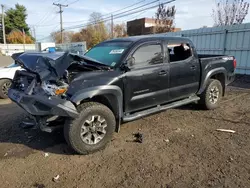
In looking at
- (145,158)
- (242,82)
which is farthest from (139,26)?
(145,158)

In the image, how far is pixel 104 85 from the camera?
3.51 meters

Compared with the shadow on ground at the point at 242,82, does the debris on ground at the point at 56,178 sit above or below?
below

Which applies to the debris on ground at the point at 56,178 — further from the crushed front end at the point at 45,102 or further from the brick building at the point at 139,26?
the brick building at the point at 139,26

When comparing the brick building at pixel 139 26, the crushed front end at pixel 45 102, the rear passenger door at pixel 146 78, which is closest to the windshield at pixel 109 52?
the rear passenger door at pixel 146 78

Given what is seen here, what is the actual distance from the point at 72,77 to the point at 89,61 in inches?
16.5

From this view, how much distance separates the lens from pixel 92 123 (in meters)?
3.53

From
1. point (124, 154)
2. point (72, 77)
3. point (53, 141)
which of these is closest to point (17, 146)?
point (53, 141)

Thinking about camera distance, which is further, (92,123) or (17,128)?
(17,128)

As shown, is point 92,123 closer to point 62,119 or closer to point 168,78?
point 62,119

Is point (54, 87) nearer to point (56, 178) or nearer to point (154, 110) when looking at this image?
point (56, 178)

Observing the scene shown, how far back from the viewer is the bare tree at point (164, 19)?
28969mm

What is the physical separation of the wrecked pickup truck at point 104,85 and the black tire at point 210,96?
0.41m

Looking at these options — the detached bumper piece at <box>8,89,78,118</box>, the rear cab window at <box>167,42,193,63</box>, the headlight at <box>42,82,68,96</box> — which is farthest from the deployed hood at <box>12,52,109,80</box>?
the rear cab window at <box>167,42,193,63</box>

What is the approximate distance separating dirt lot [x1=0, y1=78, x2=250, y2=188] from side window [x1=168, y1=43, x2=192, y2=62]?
1.46m
